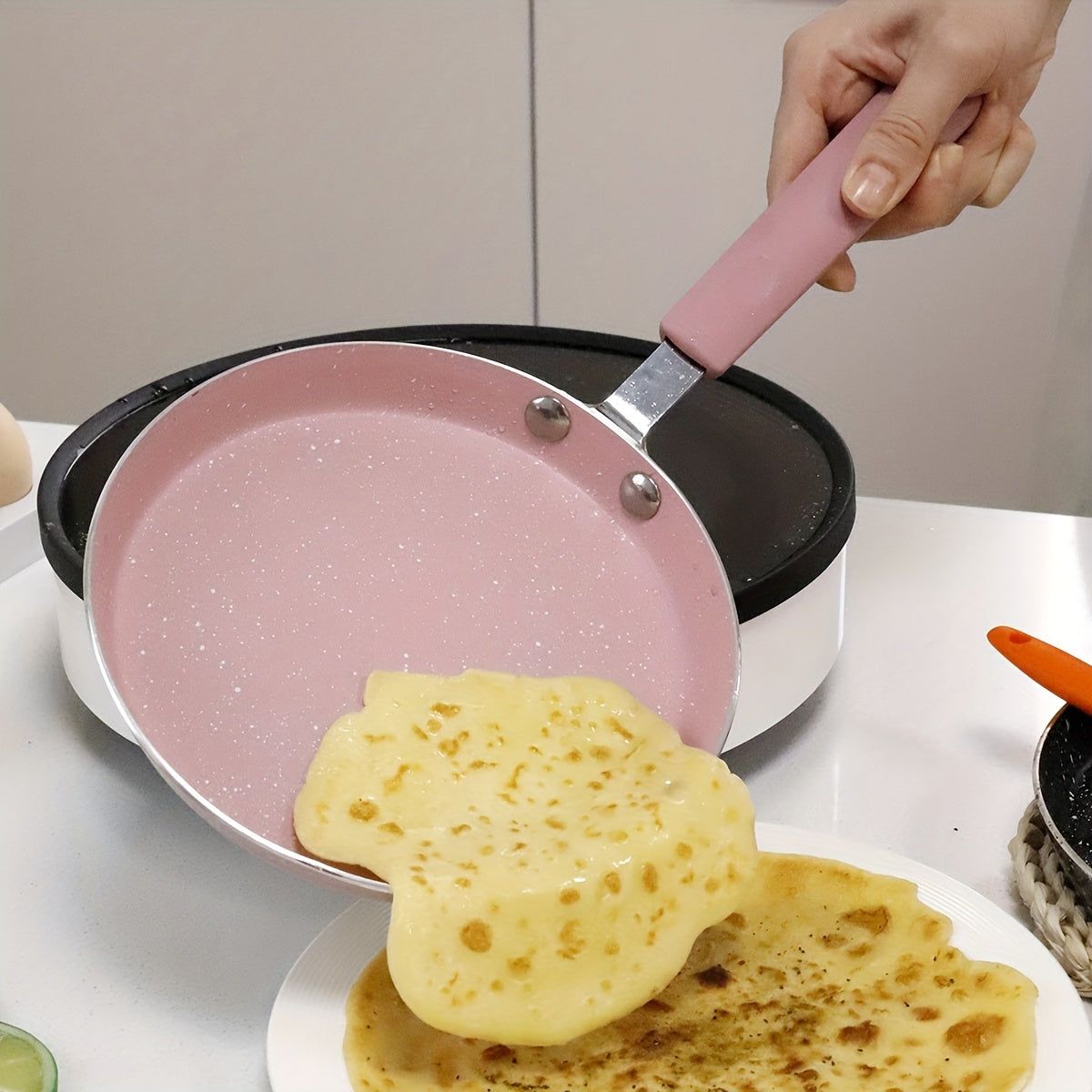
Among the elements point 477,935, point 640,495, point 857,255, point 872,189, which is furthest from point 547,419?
point 857,255

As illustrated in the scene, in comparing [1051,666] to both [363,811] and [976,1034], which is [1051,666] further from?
[363,811]

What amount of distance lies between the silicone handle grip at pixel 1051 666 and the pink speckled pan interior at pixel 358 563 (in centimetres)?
21

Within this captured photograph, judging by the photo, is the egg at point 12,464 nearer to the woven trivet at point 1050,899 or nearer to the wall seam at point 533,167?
the woven trivet at point 1050,899

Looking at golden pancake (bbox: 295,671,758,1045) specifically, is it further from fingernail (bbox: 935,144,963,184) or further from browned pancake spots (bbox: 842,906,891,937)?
fingernail (bbox: 935,144,963,184)

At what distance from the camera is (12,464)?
1.25 m

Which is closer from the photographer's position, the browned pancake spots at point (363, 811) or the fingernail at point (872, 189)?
the browned pancake spots at point (363, 811)

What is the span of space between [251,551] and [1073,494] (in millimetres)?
2040

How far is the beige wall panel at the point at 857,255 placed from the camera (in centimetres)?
216

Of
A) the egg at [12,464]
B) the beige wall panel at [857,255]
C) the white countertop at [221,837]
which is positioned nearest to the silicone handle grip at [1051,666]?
the white countertop at [221,837]

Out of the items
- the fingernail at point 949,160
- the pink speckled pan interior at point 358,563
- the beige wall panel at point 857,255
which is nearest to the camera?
the pink speckled pan interior at point 358,563

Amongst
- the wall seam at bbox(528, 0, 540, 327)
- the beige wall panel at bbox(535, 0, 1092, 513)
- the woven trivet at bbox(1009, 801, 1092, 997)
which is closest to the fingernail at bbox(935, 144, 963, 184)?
the woven trivet at bbox(1009, 801, 1092, 997)

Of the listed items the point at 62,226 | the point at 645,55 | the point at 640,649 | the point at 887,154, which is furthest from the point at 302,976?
the point at 62,226

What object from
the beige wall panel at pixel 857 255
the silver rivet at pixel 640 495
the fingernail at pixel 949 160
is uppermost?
the fingernail at pixel 949 160

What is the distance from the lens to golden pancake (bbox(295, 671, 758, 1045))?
62 cm
